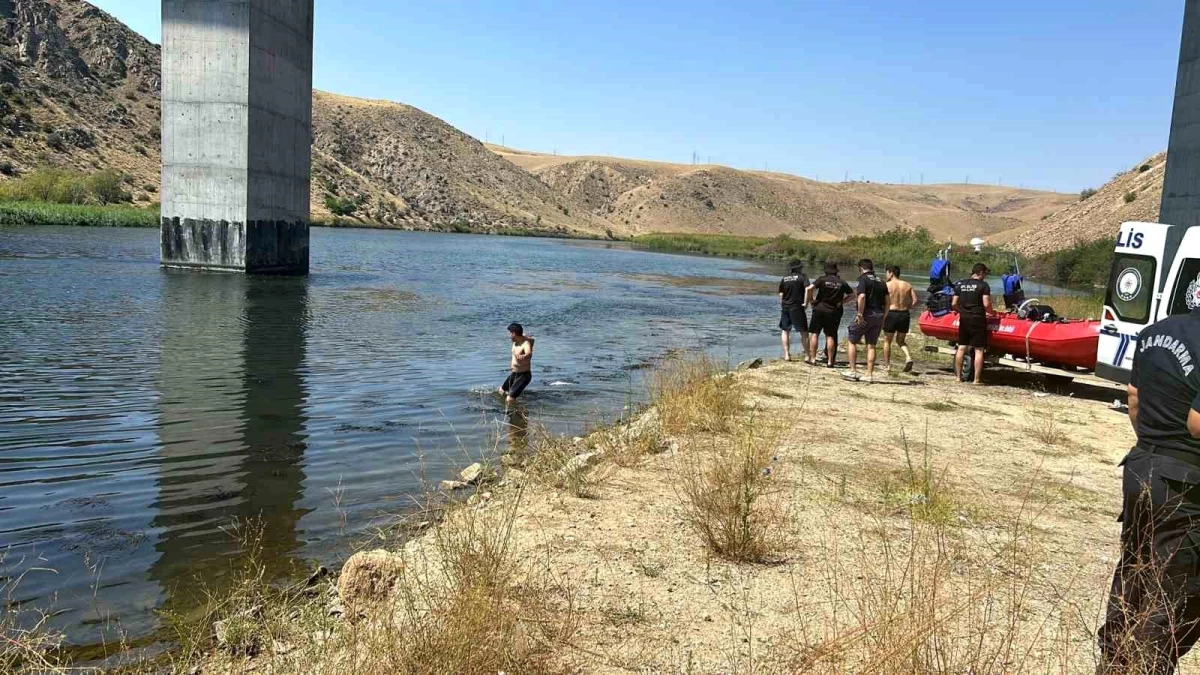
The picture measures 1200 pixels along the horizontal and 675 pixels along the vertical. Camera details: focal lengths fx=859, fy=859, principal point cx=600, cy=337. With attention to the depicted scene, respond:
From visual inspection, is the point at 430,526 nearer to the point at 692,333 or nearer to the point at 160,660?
the point at 160,660

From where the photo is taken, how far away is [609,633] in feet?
14.0

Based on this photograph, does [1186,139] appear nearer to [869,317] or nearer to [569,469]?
[869,317]

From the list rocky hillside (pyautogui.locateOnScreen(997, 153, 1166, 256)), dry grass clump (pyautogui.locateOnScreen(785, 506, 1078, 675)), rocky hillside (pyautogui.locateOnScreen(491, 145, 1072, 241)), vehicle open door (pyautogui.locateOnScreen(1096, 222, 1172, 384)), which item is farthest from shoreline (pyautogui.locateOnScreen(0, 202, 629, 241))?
rocky hillside (pyautogui.locateOnScreen(491, 145, 1072, 241))

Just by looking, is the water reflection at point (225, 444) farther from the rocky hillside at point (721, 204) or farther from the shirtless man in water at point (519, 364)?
the rocky hillside at point (721, 204)

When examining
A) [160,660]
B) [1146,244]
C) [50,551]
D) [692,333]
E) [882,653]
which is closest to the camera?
[882,653]

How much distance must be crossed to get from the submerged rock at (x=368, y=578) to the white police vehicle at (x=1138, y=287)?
29.1 feet

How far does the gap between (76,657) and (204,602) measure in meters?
0.90

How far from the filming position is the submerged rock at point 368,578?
470 centimetres

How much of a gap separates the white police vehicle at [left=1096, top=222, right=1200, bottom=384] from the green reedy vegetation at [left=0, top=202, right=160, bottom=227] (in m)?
55.7

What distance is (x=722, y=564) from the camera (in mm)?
5352

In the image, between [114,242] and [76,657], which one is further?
[114,242]

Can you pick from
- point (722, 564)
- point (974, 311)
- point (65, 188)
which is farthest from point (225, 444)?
point (65, 188)

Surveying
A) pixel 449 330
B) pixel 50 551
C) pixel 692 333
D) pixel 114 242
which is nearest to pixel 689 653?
pixel 50 551

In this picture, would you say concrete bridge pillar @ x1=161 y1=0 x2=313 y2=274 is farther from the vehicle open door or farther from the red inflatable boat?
the vehicle open door
